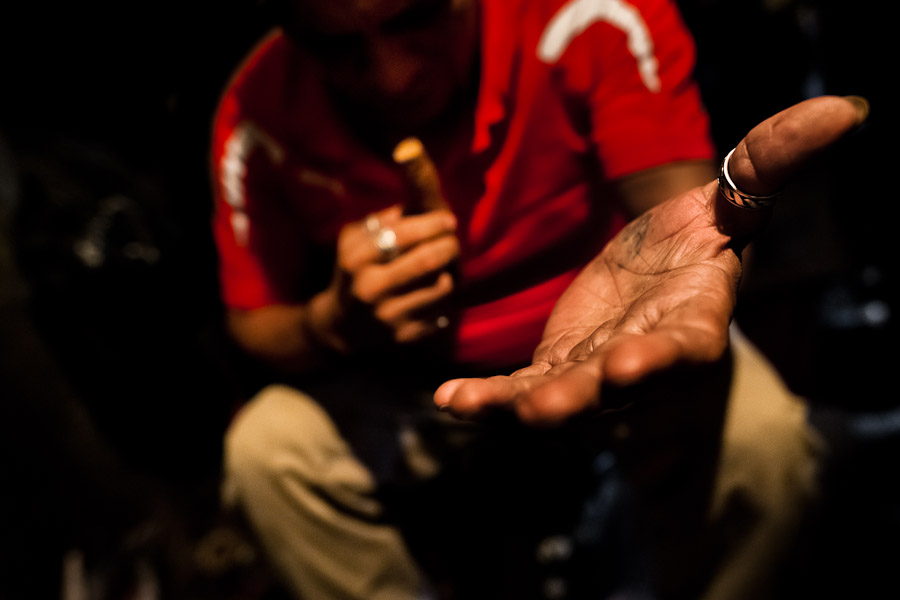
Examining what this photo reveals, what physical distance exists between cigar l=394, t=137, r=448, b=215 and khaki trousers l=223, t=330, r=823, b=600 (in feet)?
1.35

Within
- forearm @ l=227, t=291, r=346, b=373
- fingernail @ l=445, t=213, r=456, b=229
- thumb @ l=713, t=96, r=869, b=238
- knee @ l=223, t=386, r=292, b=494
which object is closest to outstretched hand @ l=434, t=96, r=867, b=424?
thumb @ l=713, t=96, r=869, b=238

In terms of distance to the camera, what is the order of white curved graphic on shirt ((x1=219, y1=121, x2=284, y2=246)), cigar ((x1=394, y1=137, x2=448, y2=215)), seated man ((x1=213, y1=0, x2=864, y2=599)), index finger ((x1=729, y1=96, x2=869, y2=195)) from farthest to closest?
white curved graphic on shirt ((x1=219, y1=121, x2=284, y2=246)) → cigar ((x1=394, y1=137, x2=448, y2=215)) → seated man ((x1=213, y1=0, x2=864, y2=599)) → index finger ((x1=729, y1=96, x2=869, y2=195))

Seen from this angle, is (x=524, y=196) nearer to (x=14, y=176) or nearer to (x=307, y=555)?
(x=307, y=555)

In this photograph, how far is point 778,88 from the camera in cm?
74

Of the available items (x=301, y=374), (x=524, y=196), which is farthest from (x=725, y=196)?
(x=301, y=374)

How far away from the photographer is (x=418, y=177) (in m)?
0.59

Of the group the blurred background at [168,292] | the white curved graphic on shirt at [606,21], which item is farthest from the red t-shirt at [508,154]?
the blurred background at [168,292]

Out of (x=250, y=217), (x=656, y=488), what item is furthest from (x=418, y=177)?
(x=656, y=488)

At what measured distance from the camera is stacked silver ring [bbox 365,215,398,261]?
2.10 feet

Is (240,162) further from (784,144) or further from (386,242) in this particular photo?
A: (784,144)

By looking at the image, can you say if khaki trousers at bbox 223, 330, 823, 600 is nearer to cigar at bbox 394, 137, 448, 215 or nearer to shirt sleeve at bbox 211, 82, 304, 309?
shirt sleeve at bbox 211, 82, 304, 309

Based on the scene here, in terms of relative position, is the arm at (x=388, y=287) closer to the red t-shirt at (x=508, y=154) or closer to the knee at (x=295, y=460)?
the red t-shirt at (x=508, y=154)

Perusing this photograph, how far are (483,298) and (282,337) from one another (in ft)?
1.31

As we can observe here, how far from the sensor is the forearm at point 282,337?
875mm
